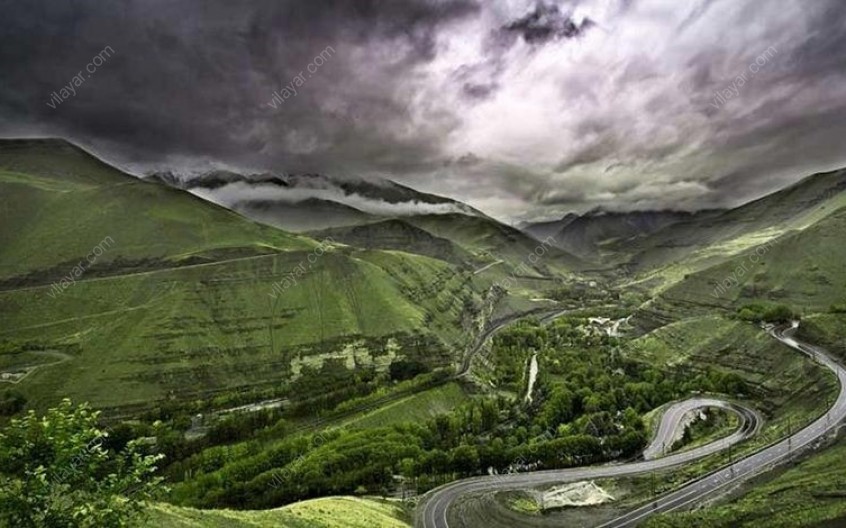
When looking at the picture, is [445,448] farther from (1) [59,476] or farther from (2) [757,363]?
(1) [59,476]

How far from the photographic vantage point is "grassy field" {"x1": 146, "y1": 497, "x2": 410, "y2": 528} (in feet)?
159

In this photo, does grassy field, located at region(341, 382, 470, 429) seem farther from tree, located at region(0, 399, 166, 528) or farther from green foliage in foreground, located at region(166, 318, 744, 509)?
tree, located at region(0, 399, 166, 528)

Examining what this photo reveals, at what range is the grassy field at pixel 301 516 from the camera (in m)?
48.5

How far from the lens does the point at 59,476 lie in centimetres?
2100

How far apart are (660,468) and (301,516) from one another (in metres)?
78.2

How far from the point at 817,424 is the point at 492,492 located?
231 ft

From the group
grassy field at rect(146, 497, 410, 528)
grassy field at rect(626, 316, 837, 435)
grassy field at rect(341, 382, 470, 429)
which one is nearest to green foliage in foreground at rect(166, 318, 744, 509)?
grassy field at rect(341, 382, 470, 429)

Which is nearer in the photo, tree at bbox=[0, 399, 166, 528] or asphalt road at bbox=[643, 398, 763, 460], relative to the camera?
tree at bbox=[0, 399, 166, 528]

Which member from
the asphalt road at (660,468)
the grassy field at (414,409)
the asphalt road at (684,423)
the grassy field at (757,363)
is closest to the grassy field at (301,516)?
the asphalt road at (660,468)

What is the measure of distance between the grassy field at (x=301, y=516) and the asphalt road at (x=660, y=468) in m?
7.85

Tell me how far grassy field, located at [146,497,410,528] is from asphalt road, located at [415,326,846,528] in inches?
309

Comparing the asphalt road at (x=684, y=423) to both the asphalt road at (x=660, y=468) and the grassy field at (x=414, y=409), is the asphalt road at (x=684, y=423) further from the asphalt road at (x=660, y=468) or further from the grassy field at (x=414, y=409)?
the grassy field at (x=414, y=409)

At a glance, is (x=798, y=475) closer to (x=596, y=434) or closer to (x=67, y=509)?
(x=596, y=434)

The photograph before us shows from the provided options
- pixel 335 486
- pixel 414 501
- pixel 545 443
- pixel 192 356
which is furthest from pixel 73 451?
pixel 192 356
